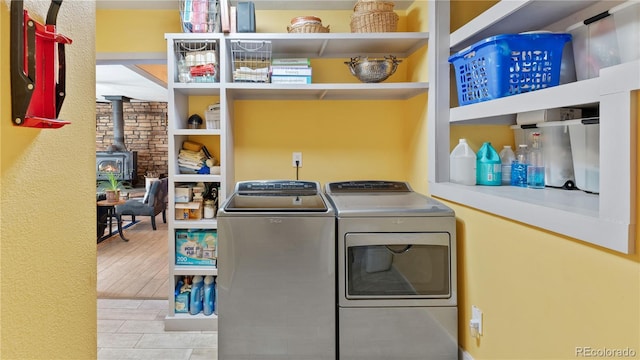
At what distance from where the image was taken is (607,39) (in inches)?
56.1

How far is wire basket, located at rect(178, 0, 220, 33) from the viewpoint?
2521 mm

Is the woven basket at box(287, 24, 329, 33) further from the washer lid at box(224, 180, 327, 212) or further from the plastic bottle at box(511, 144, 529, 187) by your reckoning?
the plastic bottle at box(511, 144, 529, 187)

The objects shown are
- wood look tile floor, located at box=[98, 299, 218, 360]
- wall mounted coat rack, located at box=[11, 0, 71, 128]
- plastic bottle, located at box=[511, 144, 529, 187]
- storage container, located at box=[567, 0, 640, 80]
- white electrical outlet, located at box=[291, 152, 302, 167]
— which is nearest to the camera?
wall mounted coat rack, located at box=[11, 0, 71, 128]

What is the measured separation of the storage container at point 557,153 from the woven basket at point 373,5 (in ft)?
Result: 3.92

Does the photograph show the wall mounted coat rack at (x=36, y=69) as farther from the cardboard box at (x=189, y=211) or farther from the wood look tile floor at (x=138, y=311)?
the wood look tile floor at (x=138, y=311)

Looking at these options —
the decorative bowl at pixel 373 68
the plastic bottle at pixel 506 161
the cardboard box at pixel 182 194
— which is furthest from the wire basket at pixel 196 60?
the plastic bottle at pixel 506 161

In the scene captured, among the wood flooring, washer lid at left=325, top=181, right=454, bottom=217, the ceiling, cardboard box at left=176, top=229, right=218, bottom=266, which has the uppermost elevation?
the ceiling

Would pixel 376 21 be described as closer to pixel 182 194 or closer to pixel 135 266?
pixel 182 194

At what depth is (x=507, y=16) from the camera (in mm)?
1670

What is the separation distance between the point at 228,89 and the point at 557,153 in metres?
1.91

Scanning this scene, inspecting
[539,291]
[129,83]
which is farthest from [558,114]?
[129,83]

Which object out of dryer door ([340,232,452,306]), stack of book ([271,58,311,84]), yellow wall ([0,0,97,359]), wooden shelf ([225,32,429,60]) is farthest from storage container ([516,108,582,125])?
yellow wall ([0,0,97,359])

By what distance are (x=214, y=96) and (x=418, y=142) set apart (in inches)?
59.1

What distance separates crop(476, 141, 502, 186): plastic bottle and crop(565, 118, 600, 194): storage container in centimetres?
40
